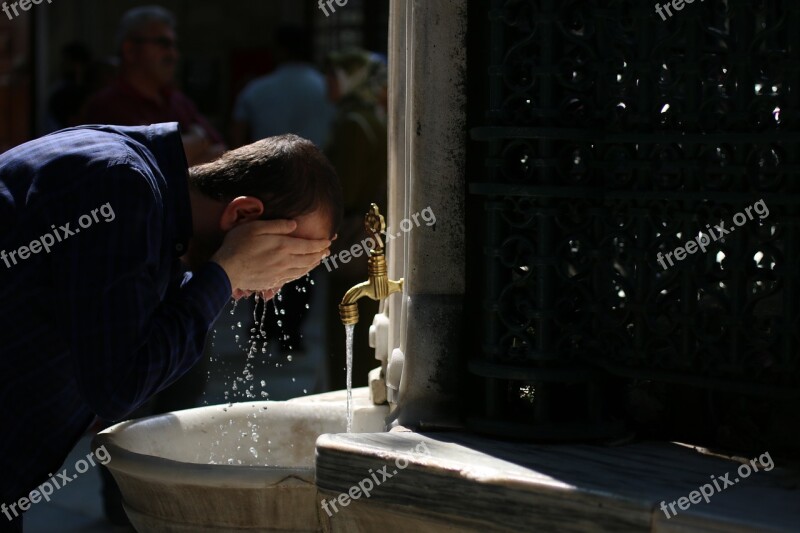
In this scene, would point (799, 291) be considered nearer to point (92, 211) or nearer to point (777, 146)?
point (777, 146)

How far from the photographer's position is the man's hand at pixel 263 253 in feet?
8.27

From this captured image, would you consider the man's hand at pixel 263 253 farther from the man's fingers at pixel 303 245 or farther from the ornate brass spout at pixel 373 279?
the ornate brass spout at pixel 373 279

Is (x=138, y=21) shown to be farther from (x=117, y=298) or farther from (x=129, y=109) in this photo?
(x=117, y=298)

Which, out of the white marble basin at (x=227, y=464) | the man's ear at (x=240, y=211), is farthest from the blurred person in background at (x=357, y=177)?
the man's ear at (x=240, y=211)

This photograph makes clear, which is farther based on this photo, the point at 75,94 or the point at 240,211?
the point at 75,94

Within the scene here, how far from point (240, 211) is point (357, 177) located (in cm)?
359

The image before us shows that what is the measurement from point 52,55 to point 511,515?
422 inches

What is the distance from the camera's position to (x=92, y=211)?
2248 millimetres

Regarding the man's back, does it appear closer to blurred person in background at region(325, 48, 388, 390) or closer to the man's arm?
blurred person in background at region(325, 48, 388, 390)

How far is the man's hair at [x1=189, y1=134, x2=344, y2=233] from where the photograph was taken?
8.41 ft

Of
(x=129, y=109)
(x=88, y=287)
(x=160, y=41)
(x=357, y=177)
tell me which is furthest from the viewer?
(x=357, y=177)

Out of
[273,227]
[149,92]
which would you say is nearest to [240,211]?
[273,227]

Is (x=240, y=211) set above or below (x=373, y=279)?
above

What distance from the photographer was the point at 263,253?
2.54 meters
